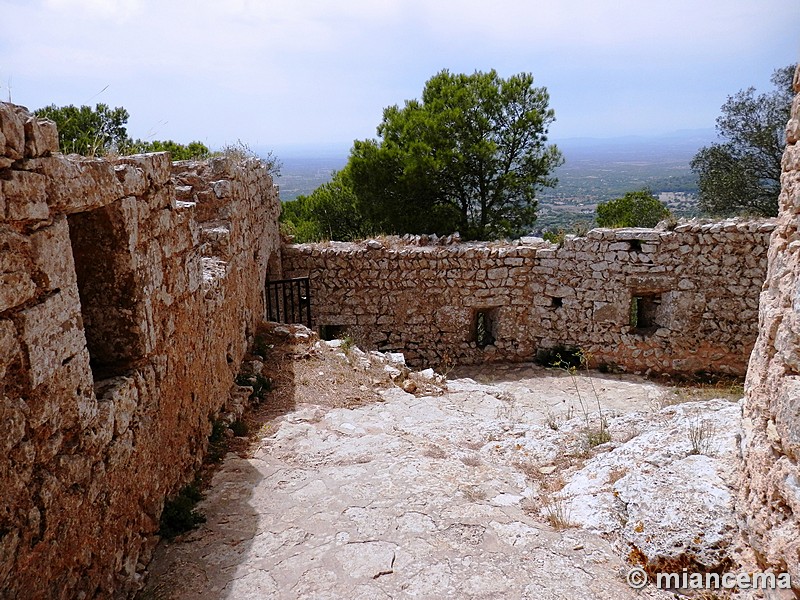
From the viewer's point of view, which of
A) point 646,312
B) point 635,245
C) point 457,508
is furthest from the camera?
point 646,312

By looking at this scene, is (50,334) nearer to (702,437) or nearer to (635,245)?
(702,437)

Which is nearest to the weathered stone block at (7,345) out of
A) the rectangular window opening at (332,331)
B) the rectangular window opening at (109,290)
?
the rectangular window opening at (109,290)

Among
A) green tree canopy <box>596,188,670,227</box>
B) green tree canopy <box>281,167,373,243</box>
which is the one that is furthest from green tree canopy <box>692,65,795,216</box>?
green tree canopy <box>281,167,373,243</box>

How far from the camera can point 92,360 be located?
3.79 m

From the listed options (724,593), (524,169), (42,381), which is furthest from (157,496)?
(524,169)

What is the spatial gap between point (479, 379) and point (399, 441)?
548cm

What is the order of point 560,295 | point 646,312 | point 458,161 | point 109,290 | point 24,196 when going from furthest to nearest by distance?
1. point 458,161
2. point 646,312
3. point 560,295
4. point 109,290
5. point 24,196

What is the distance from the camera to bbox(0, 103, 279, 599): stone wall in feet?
8.15

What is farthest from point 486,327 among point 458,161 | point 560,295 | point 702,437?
point 702,437

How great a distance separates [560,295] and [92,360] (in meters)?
9.00

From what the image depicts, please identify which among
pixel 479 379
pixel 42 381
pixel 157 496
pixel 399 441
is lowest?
pixel 479 379

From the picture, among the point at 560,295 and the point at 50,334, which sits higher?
the point at 50,334

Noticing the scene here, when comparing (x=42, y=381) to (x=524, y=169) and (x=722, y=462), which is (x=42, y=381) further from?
(x=524, y=169)

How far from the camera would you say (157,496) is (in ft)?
12.8
